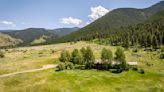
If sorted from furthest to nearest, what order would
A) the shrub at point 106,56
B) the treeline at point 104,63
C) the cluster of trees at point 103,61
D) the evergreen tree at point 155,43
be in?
the evergreen tree at point 155,43
the shrub at point 106,56
the cluster of trees at point 103,61
the treeline at point 104,63

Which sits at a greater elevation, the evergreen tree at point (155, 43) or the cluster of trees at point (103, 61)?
the evergreen tree at point (155, 43)

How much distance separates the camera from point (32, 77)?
9256cm

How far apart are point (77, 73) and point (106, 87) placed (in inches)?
675

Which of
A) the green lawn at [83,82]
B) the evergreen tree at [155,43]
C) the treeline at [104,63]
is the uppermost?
the evergreen tree at [155,43]

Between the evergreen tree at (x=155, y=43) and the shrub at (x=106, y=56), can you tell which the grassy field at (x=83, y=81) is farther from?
the evergreen tree at (x=155, y=43)

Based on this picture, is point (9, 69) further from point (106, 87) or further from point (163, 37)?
point (163, 37)

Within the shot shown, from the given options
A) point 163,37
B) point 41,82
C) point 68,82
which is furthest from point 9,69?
point 163,37

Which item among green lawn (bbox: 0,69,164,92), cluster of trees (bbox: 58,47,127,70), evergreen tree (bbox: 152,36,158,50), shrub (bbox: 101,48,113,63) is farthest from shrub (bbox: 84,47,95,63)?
evergreen tree (bbox: 152,36,158,50)

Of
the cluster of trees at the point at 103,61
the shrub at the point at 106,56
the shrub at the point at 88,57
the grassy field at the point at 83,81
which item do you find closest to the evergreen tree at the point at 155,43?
the cluster of trees at the point at 103,61

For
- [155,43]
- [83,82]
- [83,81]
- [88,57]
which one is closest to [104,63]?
[88,57]

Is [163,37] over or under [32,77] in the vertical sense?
over

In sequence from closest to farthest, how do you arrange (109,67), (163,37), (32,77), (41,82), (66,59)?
1. (41,82)
2. (32,77)
3. (109,67)
4. (66,59)
5. (163,37)

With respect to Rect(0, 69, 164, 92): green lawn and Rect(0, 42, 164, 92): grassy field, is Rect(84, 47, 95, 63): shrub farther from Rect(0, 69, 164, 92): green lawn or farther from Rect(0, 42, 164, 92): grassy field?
Rect(0, 69, 164, 92): green lawn

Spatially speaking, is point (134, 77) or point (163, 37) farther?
point (163, 37)
